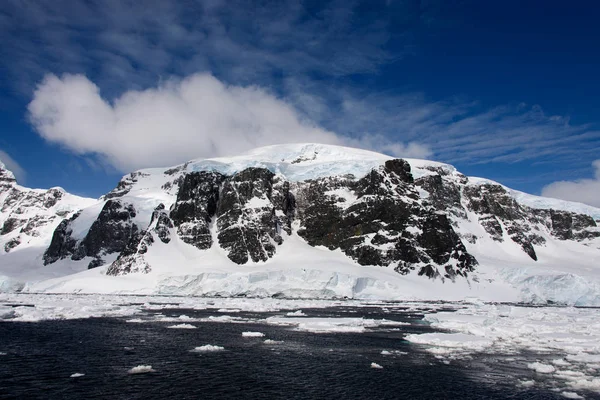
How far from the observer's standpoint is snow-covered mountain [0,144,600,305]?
111 metres

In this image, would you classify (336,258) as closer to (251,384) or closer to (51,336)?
(51,336)

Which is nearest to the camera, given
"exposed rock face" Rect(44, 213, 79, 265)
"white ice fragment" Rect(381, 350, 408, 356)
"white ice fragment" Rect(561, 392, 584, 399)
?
"white ice fragment" Rect(561, 392, 584, 399)

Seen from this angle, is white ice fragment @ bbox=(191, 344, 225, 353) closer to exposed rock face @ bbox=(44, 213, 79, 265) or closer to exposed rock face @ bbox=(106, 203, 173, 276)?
exposed rock face @ bbox=(106, 203, 173, 276)

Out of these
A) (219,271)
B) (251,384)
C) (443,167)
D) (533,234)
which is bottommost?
(251,384)

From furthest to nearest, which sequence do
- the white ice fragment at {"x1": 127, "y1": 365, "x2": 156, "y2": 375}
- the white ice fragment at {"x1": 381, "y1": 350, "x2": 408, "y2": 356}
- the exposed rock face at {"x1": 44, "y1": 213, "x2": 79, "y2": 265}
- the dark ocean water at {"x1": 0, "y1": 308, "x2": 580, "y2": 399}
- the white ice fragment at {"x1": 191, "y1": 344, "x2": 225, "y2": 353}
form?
the exposed rock face at {"x1": 44, "y1": 213, "x2": 79, "y2": 265}, the white ice fragment at {"x1": 381, "y1": 350, "x2": 408, "y2": 356}, the white ice fragment at {"x1": 191, "y1": 344, "x2": 225, "y2": 353}, the white ice fragment at {"x1": 127, "y1": 365, "x2": 156, "y2": 375}, the dark ocean water at {"x1": 0, "y1": 308, "x2": 580, "y2": 399}

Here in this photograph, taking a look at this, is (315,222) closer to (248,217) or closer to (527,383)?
(248,217)

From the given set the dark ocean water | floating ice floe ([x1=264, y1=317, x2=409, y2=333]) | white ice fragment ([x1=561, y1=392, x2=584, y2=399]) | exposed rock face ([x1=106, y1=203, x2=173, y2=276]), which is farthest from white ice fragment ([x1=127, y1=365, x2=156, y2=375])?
exposed rock face ([x1=106, y1=203, x2=173, y2=276])

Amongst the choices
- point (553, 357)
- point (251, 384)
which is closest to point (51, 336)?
point (251, 384)

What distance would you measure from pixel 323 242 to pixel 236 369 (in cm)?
11695

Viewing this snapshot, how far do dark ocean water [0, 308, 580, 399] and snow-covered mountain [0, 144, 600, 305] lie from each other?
74237 millimetres

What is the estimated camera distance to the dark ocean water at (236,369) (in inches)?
804

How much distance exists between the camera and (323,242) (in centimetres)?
14138

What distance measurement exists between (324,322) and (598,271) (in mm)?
138363

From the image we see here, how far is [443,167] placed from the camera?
629 ft
